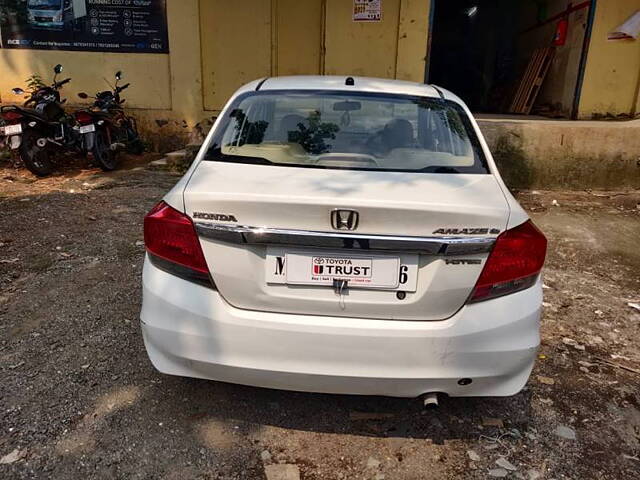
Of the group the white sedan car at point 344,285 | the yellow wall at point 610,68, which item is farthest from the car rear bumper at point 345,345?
the yellow wall at point 610,68

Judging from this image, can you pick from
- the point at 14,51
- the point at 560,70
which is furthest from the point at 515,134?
the point at 14,51

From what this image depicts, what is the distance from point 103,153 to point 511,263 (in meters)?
6.66

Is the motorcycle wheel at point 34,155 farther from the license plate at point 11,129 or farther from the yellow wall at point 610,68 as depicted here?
the yellow wall at point 610,68

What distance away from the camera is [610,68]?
7859 millimetres

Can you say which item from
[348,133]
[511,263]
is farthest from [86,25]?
[511,263]

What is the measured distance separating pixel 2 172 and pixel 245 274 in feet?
21.5

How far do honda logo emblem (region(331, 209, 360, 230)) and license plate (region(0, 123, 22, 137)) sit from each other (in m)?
5.89

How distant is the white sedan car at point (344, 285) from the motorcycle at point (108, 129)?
18.8 ft

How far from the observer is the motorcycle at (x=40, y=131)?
20.9ft

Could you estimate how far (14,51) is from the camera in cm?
828

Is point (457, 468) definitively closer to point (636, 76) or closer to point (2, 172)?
point (2, 172)

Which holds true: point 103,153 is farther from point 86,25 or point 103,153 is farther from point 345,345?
point 345,345

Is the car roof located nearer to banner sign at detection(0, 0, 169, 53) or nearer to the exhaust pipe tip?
the exhaust pipe tip

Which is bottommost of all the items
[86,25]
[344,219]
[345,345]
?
[345,345]
